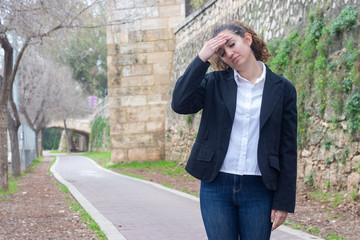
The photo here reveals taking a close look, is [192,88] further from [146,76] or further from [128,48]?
[128,48]

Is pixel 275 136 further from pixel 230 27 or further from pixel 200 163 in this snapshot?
pixel 230 27

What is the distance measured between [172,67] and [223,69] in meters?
14.9

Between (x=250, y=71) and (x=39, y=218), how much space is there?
543cm

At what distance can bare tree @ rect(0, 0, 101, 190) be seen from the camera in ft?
27.0

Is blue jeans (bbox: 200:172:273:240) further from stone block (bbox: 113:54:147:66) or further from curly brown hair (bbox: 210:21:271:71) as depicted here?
stone block (bbox: 113:54:147:66)

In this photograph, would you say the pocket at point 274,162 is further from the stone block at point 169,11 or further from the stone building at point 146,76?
the stone block at point 169,11

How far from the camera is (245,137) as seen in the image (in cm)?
231

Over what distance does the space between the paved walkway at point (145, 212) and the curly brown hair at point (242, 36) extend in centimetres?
301

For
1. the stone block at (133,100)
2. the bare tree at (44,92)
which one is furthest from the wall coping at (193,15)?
the bare tree at (44,92)

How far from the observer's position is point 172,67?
1734 centimetres

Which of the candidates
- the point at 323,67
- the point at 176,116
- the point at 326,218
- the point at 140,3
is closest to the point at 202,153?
the point at 326,218

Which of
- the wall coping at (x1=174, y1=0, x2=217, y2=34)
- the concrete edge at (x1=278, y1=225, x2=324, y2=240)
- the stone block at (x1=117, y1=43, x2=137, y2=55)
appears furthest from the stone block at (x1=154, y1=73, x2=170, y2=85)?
the concrete edge at (x1=278, y1=225, x2=324, y2=240)

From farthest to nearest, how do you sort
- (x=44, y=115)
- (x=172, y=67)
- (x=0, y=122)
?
(x=44, y=115) → (x=172, y=67) → (x=0, y=122)

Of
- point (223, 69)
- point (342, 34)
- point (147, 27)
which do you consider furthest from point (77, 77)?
point (223, 69)
